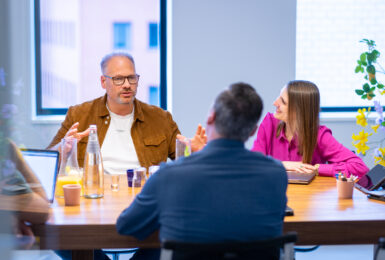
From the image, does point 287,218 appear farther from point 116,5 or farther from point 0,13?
point 116,5

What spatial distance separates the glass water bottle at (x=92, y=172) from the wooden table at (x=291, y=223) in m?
0.05

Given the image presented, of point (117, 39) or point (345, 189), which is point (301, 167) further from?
point (117, 39)

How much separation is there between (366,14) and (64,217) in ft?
12.1

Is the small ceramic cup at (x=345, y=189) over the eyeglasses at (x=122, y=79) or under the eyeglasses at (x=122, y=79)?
under

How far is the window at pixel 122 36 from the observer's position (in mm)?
4094

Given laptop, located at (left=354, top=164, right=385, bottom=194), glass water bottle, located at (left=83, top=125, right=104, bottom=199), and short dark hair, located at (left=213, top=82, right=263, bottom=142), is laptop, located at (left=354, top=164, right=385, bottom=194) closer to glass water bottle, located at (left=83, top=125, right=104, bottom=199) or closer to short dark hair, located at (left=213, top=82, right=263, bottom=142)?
short dark hair, located at (left=213, top=82, right=263, bottom=142)

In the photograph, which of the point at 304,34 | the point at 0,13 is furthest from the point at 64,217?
the point at 304,34

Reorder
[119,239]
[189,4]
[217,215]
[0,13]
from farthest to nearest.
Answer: [189,4] → [119,239] → [217,215] → [0,13]

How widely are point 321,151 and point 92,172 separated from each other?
4.10ft

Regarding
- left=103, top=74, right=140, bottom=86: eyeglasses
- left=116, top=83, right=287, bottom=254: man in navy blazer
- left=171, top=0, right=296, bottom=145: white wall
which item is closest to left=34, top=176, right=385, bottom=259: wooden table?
left=116, top=83, right=287, bottom=254: man in navy blazer

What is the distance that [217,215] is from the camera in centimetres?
116

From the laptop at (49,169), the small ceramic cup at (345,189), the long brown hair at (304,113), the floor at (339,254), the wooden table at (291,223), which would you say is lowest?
the floor at (339,254)

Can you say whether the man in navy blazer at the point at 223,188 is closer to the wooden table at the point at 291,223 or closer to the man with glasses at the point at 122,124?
the wooden table at the point at 291,223

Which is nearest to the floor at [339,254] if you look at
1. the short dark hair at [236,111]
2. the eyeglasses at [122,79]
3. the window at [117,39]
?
the eyeglasses at [122,79]
